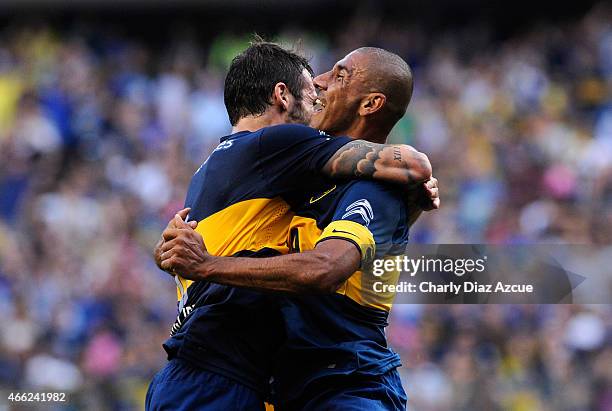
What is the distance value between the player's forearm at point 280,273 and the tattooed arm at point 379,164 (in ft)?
1.55

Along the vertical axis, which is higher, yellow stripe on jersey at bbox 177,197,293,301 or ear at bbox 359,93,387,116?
ear at bbox 359,93,387,116

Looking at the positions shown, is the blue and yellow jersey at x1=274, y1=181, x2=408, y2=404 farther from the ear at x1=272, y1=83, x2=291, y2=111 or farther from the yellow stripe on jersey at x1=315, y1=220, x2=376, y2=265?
the ear at x1=272, y1=83, x2=291, y2=111

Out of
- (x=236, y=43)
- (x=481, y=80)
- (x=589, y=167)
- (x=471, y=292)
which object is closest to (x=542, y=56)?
(x=481, y=80)

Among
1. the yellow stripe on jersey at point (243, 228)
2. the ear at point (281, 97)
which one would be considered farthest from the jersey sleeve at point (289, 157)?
the ear at point (281, 97)

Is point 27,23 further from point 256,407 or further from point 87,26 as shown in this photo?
point 256,407

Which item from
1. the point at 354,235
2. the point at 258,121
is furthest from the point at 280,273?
the point at 258,121

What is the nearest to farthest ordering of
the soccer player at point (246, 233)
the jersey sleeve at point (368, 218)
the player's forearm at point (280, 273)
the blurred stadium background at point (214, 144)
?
the player's forearm at point (280, 273) < the jersey sleeve at point (368, 218) < the soccer player at point (246, 233) < the blurred stadium background at point (214, 144)

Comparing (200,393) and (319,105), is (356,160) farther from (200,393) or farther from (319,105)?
(200,393)

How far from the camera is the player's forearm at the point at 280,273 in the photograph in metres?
4.29

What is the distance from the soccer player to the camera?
14.9 ft

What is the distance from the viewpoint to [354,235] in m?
4.38

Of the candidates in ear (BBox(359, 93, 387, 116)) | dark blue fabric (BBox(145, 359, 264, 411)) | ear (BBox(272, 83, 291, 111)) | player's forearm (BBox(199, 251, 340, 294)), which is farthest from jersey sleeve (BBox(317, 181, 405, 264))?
dark blue fabric (BBox(145, 359, 264, 411))

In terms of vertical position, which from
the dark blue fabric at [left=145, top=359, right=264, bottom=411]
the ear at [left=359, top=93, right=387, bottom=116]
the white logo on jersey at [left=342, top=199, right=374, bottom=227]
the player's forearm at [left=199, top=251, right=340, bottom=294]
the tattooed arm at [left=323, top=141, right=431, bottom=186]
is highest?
the ear at [left=359, top=93, right=387, bottom=116]

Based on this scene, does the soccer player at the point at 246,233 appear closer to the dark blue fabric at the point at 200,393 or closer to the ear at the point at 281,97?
the dark blue fabric at the point at 200,393
